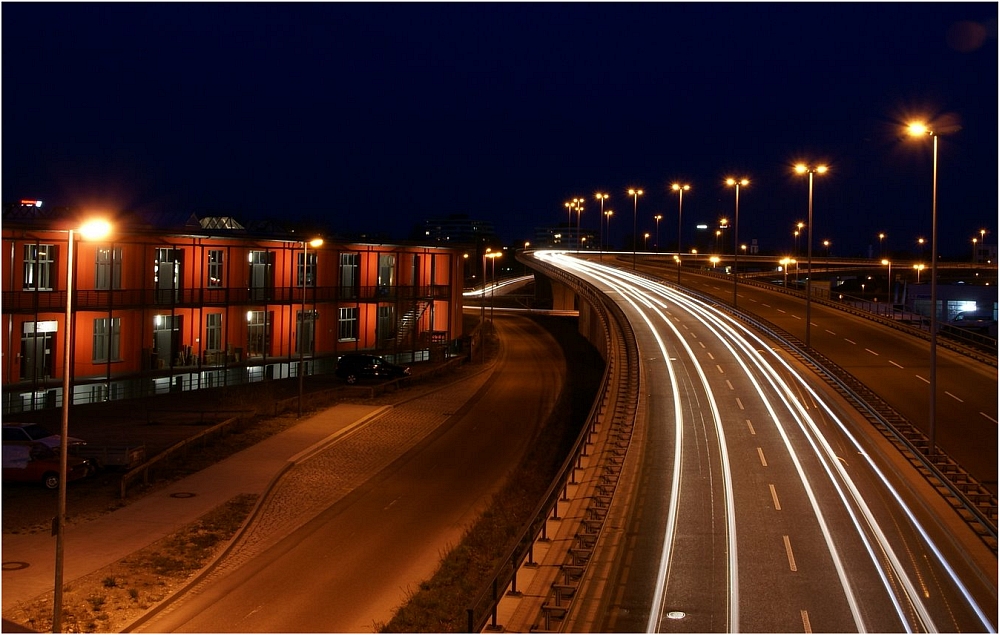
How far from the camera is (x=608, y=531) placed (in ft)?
53.9

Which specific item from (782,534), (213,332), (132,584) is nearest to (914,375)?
(782,534)

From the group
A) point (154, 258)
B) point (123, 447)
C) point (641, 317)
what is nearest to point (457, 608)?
point (123, 447)

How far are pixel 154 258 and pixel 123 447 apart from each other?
16564 millimetres

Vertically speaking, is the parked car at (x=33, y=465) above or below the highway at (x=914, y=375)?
below

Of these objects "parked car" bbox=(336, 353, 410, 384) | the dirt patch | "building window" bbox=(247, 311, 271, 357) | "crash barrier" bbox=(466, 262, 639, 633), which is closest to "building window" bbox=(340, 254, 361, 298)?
"building window" bbox=(247, 311, 271, 357)

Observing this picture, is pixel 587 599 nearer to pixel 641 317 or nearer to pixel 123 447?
pixel 123 447

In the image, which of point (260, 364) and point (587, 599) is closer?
point (587, 599)

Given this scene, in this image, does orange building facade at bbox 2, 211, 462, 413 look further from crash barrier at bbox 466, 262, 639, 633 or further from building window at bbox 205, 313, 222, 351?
crash barrier at bbox 466, 262, 639, 633

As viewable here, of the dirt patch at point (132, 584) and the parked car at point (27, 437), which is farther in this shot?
the parked car at point (27, 437)

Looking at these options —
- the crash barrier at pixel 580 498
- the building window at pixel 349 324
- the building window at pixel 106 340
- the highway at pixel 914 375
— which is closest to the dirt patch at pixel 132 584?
the crash barrier at pixel 580 498

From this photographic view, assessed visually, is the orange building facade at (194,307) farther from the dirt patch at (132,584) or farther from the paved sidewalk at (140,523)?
the dirt patch at (132,584)

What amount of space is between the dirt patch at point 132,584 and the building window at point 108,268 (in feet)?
64.0

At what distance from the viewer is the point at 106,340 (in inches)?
1396

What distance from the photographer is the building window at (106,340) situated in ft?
115
